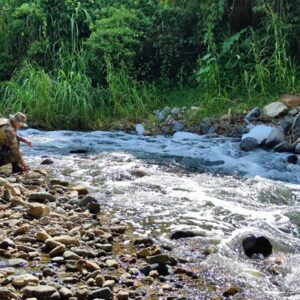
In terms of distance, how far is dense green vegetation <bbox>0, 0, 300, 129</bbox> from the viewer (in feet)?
29.1

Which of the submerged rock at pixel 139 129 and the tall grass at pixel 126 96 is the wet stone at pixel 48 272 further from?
the tall grass at pixel 126 96

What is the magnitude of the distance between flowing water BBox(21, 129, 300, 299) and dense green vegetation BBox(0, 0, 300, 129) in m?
0.90

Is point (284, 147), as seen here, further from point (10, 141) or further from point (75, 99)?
point (75, 99)

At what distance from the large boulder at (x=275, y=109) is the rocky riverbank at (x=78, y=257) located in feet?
13.6

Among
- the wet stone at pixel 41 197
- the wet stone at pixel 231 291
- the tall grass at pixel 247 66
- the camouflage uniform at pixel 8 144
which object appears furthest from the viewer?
the tall grass at pixel 247 66

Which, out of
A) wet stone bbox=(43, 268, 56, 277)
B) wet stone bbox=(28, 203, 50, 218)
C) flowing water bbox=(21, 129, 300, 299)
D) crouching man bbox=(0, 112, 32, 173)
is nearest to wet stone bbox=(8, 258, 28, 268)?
wet stone bbox=(43, 268, 56, 277)

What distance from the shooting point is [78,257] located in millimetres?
3191

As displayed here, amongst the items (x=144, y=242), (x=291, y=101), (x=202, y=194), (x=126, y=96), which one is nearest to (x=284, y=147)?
(x=291, y=101)

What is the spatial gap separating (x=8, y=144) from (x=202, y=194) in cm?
203

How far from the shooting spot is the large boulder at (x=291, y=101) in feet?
25.7

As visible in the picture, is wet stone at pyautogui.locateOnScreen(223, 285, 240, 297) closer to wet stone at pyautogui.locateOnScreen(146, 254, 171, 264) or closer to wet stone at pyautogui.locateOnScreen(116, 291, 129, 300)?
wet stone at pyautogui.locateOnScreen(146, 254, 171, 264)

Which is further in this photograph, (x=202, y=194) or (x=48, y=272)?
(x=202, y=194)

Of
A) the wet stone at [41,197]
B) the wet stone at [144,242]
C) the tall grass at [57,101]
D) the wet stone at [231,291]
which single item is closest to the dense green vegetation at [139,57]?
the tall grass at [57,101]

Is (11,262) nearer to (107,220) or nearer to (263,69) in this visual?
(107,220)
